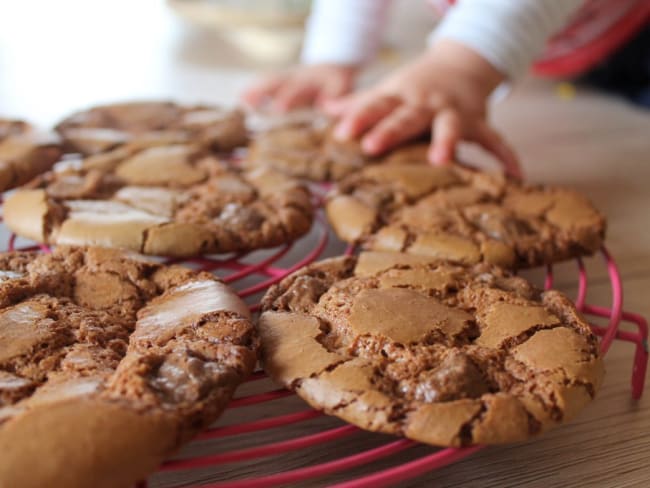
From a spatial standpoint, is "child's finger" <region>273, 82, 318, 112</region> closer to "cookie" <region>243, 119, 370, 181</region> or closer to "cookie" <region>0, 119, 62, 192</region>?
"cookie" <region>243, 119, 370, 181</region>

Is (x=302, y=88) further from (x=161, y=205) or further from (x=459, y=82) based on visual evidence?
(x=161, y=205)

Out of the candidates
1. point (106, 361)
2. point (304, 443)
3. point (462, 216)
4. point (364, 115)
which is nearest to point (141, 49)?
point (364, 115)

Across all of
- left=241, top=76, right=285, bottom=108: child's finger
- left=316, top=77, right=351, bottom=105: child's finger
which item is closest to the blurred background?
left=241, top=76, right=285, bottom=108: child's finger

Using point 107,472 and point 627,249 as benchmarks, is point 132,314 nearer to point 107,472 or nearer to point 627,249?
point 107,472

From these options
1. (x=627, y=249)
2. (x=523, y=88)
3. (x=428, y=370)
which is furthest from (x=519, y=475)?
(x=523, y=88)

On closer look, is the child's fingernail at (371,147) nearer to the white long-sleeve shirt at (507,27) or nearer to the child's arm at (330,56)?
the white long-sleeve shirt at (507,27)

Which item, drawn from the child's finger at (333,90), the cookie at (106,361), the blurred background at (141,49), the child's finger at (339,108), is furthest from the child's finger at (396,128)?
the blurred background at (141,49)
